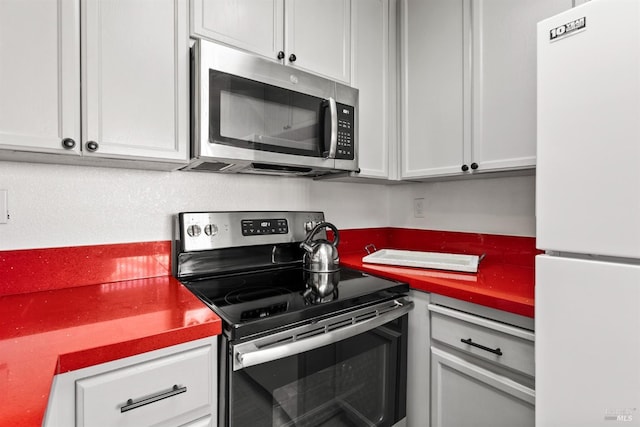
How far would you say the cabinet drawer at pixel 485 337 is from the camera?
38.8 inches

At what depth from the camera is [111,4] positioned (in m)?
1.00

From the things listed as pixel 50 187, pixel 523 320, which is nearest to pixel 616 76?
pixel 523 320

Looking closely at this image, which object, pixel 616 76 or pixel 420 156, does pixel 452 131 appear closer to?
pixel 420 156

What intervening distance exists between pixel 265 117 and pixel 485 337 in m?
1.14

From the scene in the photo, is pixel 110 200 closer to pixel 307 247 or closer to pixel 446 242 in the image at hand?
pixel 307 247

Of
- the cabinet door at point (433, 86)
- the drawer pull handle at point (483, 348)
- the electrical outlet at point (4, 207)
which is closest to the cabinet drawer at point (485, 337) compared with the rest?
the drawer pull handle at point (483, 348)

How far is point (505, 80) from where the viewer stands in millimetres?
1345

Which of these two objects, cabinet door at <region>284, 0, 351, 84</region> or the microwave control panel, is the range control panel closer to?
the microwave control panel

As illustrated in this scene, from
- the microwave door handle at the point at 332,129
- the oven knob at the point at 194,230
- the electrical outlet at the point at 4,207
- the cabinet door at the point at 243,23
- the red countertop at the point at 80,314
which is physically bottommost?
the red countertop at the point at 80,314

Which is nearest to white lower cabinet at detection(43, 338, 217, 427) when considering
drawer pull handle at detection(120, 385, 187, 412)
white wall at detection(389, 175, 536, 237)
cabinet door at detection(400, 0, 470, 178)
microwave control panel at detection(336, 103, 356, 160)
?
drawer pull handle at detection(120, 385, 187, 412)

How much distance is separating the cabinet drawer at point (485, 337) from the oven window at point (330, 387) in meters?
0.18

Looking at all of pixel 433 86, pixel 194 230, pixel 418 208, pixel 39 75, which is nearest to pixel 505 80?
pixel 433 86

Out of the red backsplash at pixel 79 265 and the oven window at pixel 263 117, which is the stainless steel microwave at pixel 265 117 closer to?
the oven window at pixel 263 117

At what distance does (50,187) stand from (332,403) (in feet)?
4.15
